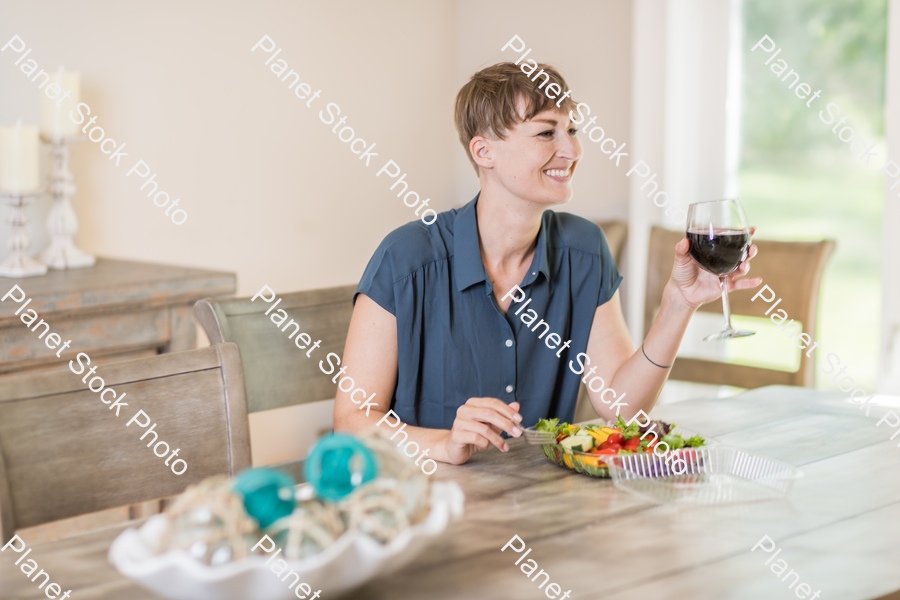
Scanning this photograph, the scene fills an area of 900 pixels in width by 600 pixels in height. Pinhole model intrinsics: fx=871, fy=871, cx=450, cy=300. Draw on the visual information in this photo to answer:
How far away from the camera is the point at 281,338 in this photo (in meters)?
1.54

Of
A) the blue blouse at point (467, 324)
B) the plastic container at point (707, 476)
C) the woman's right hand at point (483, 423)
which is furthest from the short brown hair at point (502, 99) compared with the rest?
the plastic container at point (707, 476)

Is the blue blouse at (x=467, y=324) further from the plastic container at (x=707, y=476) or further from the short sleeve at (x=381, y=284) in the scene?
the plastic container at (x=707, y=476)

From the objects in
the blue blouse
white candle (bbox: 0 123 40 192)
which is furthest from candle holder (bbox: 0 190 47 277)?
the blue blouse

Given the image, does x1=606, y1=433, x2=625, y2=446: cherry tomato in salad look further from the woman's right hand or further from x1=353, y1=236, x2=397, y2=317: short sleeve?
x1=353, y1=236, x2=397, y2=317: short sleeve

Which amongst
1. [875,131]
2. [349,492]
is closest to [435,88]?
[875,131]

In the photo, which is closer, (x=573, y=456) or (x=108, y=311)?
A: (x=573, y=456)

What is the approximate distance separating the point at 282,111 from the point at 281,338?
1.59 m

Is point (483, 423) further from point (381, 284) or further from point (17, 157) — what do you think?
point (17, 157)

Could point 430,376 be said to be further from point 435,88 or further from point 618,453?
point 435,88

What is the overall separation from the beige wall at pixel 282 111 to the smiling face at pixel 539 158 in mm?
1411

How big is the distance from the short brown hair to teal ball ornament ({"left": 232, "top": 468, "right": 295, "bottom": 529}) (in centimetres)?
97

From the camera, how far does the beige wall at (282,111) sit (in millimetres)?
2498

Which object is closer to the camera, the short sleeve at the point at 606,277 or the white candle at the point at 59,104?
the short sleeve at the point at 606,277

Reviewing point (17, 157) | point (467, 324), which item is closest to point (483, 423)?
point (467, 324)
